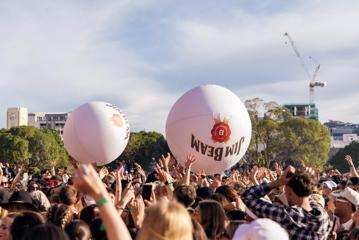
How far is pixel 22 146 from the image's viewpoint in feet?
301

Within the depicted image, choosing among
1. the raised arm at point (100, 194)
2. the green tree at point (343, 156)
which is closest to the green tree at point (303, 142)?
the green tree at point (343, 156)

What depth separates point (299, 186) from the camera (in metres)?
5.14

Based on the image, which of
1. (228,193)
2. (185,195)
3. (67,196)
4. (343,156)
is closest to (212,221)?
(185,195)

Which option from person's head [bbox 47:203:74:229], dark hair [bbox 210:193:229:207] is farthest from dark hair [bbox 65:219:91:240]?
dark hair [bbox 210:193:229:207]

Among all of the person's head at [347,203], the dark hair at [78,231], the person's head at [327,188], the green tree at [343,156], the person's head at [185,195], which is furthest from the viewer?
the green tree at [343,156]

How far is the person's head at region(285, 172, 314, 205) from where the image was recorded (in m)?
5.13

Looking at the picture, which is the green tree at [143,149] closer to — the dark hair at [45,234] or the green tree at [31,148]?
the green tree at [31,148]

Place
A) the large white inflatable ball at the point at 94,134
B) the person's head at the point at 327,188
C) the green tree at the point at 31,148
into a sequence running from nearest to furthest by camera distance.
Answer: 1. the person's head at the point at 327,188
2. the large white inflatable ball at the point at 94,134
3. the green tree at the point at 31,148

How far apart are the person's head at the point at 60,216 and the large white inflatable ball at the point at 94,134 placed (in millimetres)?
6291

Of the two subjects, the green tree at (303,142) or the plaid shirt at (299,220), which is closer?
the plaid shirt at (299,220)

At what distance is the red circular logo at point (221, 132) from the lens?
32.7ft

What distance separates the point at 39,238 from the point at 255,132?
220 ft

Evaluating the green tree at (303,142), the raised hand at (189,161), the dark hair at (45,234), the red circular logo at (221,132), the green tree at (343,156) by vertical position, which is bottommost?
the green tree at (343,156)

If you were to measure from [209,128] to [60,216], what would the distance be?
474cm
